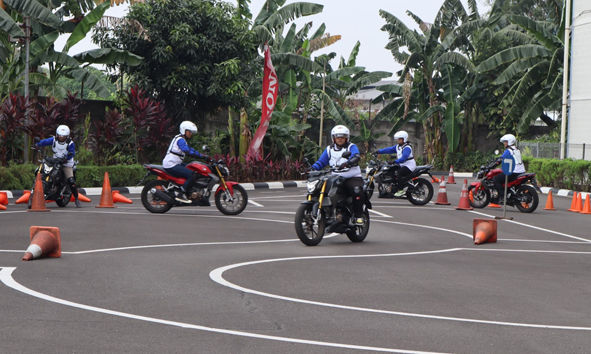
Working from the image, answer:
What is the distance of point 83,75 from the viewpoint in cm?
2552

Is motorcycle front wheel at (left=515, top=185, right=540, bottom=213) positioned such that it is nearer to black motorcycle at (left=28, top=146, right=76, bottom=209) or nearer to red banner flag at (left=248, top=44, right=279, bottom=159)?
black motorcycle at (left=28, top=146, right=76, bottom=209)

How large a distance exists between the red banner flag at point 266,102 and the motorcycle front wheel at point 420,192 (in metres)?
8.91

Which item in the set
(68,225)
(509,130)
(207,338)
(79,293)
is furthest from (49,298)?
(509,130)

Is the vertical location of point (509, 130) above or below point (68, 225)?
above

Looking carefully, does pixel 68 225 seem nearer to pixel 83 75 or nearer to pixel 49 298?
pixel 49 298

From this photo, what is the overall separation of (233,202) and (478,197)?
648 cm

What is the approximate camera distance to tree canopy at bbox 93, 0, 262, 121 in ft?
88.1

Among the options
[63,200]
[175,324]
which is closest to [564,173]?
[63,200]

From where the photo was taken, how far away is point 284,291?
7797 millimetres

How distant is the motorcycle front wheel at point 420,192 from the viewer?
65.1ft

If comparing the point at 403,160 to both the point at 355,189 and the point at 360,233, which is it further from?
the point at 355,189

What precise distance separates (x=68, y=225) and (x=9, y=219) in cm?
149

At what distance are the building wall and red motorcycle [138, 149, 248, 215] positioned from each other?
688 inches

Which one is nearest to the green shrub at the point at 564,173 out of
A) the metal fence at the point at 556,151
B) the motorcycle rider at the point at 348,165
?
the metal fence at the point at 556,151
